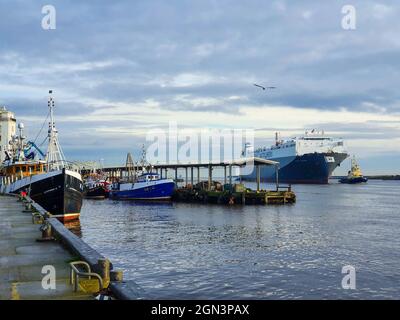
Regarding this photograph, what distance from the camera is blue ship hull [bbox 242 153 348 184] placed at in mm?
141875

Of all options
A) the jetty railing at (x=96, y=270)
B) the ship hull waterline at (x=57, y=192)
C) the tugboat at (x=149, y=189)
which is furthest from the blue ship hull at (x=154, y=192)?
the jetty railing at (x=96, y=270)

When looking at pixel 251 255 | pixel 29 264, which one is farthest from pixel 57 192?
pixel 29 264

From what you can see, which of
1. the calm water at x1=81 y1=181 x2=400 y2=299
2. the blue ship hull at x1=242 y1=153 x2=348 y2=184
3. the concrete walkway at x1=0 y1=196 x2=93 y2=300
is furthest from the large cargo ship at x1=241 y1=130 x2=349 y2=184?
the concrete walkway at x1=0 y1=196 x2=93 y2=300

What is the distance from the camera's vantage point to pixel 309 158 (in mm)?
142875

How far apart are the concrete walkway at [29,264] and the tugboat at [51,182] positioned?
19092 millimetres

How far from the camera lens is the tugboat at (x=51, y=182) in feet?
121

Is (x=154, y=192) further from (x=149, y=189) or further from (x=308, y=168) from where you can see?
(x=308, y=168)

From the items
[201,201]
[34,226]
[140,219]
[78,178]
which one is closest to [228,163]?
[201,201]

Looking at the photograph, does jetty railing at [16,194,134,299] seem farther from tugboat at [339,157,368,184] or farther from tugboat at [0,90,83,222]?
tugboat at [339,157,368,184]

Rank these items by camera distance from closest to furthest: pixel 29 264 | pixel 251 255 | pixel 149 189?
pixel 29 264 → pixel 251 255 → pixel 149 189

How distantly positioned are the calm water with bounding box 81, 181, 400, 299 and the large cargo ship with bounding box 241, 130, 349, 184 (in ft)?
333

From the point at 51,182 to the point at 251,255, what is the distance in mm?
20027

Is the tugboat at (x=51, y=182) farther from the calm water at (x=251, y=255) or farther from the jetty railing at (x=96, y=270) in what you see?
the jetty railing at (x=96, y=270)
